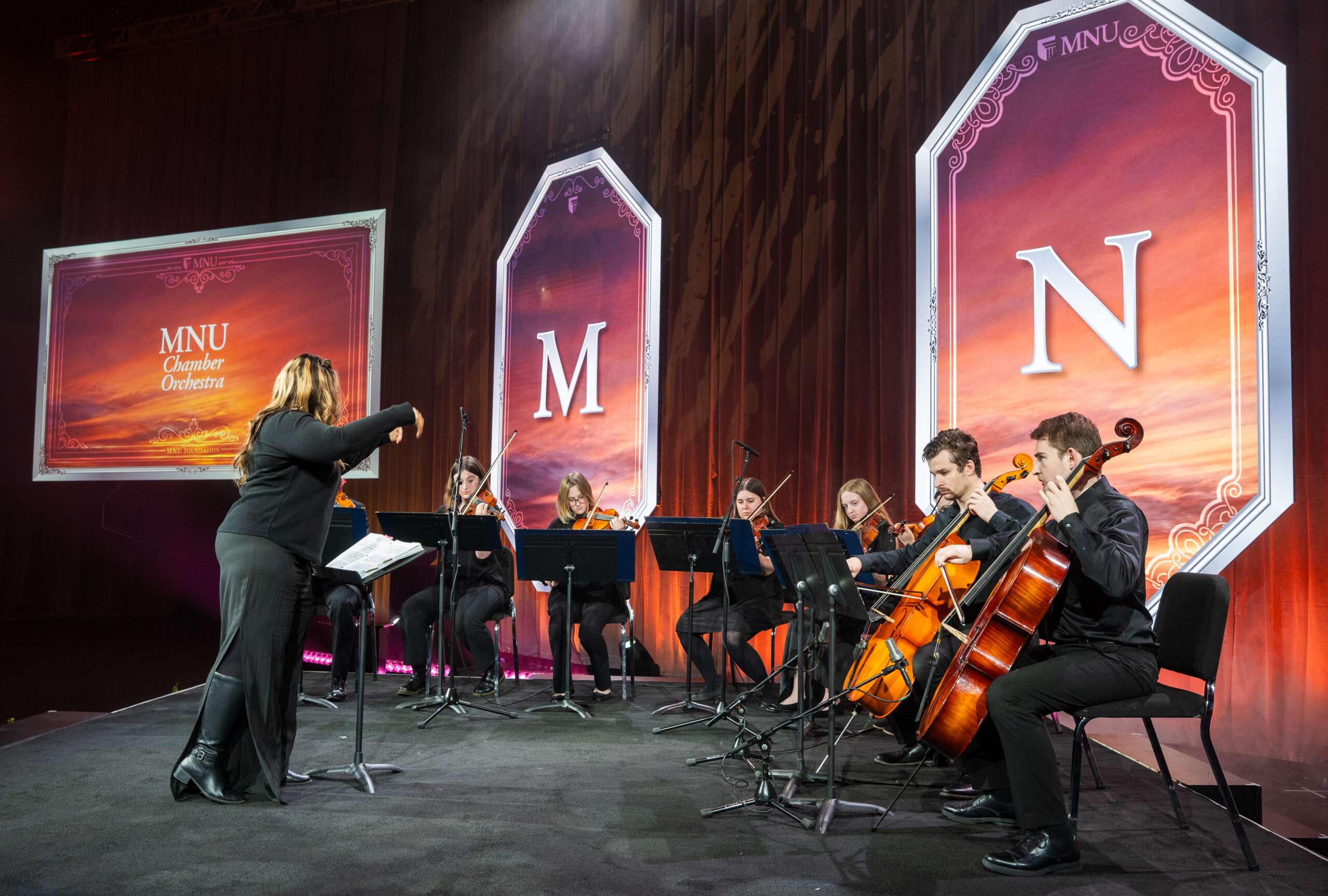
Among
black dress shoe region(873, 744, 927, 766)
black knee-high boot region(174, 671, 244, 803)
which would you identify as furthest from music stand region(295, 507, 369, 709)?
black dress shoe region(873, 744, 927, 766)

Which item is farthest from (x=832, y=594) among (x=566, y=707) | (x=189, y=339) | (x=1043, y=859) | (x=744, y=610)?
(x=189, y=339)

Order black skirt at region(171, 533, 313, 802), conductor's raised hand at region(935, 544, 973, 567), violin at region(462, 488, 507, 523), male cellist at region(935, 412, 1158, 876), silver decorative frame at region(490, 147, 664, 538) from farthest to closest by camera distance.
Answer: silver decorative frame at region(490, 147, 664, 538) < violin at region(462, 488, 507, 523) < conductor's raised hand at region(935, 544, 973, 567) < black skirt at region(171, 533, 313, 802) < male cellist at region(935, 412, 1158, 876)

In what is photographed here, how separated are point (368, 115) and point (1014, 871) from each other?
701cm

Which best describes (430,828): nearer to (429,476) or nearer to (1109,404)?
(1109,404)

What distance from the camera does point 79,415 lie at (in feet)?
25.0

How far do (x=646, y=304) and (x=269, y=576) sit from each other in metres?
3.75

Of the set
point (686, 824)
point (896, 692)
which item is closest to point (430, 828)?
point (686, 824)

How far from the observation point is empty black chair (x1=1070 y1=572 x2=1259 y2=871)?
2.46m

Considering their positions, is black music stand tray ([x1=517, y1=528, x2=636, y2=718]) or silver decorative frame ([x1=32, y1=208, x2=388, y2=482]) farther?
silver decorative frame ([x1=32, y1=208, x2=388, y2=482])

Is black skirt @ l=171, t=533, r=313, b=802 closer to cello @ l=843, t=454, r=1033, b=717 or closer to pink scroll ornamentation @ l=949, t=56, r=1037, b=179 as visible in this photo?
cello @ l=843, t=454, r=1033, b=717

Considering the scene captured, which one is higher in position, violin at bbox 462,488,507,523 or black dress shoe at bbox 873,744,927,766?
violin at bbox 462,488,507,523

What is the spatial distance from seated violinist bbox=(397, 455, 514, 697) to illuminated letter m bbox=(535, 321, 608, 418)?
4.06ft

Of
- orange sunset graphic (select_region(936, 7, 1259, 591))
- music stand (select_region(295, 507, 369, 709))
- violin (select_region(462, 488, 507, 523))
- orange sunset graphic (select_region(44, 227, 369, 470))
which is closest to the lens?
orange sunset graphic (select_region(936, 7, 1259, 591))

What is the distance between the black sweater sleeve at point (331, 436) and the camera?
8.79 feet
